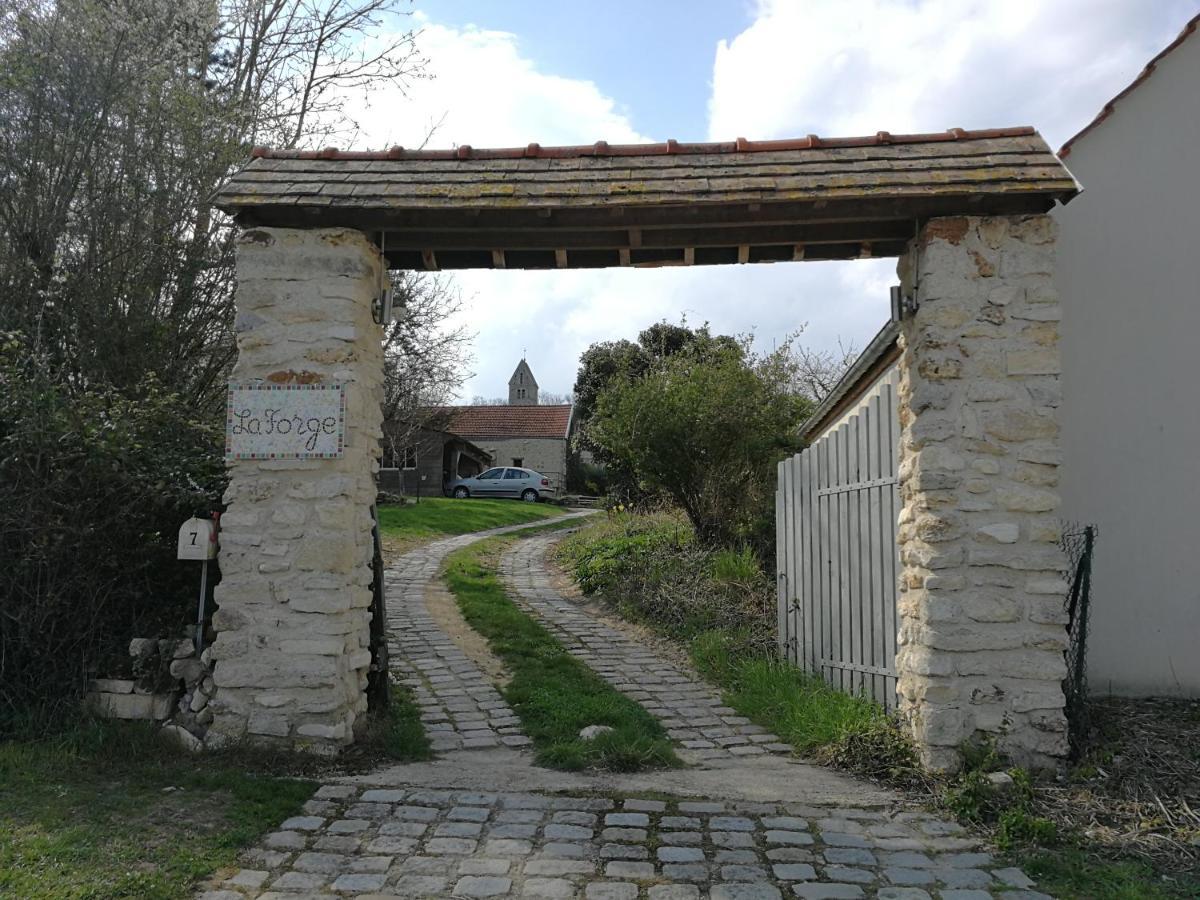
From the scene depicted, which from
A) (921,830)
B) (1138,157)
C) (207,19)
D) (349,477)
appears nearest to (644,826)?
(921,830)

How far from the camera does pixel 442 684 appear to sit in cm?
736

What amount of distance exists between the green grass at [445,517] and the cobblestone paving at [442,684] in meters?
4.96

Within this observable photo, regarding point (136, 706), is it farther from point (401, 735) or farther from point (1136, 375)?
point (1136, 375)

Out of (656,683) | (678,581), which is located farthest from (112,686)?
(678,581)

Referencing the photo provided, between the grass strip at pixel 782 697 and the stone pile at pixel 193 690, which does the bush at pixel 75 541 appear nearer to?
the stone pile at pixel 193 690

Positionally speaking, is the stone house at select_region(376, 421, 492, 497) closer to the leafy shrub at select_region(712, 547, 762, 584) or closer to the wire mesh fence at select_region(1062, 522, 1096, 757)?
the leafy shrub at select_region(712, 547, 762, 584)

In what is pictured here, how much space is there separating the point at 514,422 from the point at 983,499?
36743mm

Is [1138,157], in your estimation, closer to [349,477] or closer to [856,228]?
[856,228]

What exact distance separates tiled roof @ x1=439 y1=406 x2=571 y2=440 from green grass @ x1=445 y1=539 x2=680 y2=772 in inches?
1145

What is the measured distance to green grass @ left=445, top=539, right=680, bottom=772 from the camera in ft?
17.7

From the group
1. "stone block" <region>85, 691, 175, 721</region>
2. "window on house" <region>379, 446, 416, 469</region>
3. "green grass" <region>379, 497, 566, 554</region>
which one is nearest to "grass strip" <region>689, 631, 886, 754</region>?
"stone block" <region>85, 691, 175, 721</region>

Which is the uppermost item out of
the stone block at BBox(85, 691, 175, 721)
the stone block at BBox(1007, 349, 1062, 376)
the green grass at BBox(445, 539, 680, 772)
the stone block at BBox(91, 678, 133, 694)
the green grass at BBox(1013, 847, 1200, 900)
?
the stone block at BBox(1007, 349, 1062, 376)

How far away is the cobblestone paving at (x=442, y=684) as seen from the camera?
6.04m

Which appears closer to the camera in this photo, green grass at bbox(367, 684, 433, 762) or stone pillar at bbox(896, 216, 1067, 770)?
stone pillar at bbox(896, 216, 1067, 770)
